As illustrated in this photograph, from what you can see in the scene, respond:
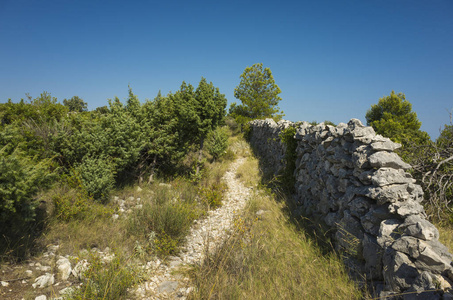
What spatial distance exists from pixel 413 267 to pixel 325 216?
2663mm

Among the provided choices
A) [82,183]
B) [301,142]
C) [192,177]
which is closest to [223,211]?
[192,177]

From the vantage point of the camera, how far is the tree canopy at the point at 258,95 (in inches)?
1156

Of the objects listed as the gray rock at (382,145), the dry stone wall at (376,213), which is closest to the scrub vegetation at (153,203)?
the dry stone wall at (376,213)

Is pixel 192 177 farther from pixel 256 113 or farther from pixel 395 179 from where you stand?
pixel 256 113

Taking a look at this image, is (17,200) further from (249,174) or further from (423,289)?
(249,174)

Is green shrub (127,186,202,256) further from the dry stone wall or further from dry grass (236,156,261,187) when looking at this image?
dry grass (236,156,261,187)

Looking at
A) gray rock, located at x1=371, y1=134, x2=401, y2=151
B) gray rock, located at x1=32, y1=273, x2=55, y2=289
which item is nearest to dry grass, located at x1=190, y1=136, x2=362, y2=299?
gray rock, located at x1=371, y1=134, x2=401, y2=151

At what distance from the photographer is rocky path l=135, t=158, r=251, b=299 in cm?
358

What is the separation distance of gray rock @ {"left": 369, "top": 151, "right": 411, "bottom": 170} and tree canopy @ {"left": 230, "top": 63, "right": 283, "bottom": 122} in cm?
2577

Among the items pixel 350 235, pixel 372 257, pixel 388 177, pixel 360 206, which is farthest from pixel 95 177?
pixel 388 177

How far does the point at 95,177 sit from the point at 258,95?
26.1 m

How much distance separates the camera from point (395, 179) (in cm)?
347

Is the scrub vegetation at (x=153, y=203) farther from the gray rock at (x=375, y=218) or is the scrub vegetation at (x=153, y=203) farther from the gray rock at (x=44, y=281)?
the gray rock at (x=375, y=218)

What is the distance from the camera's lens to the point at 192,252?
5023 millimetres
